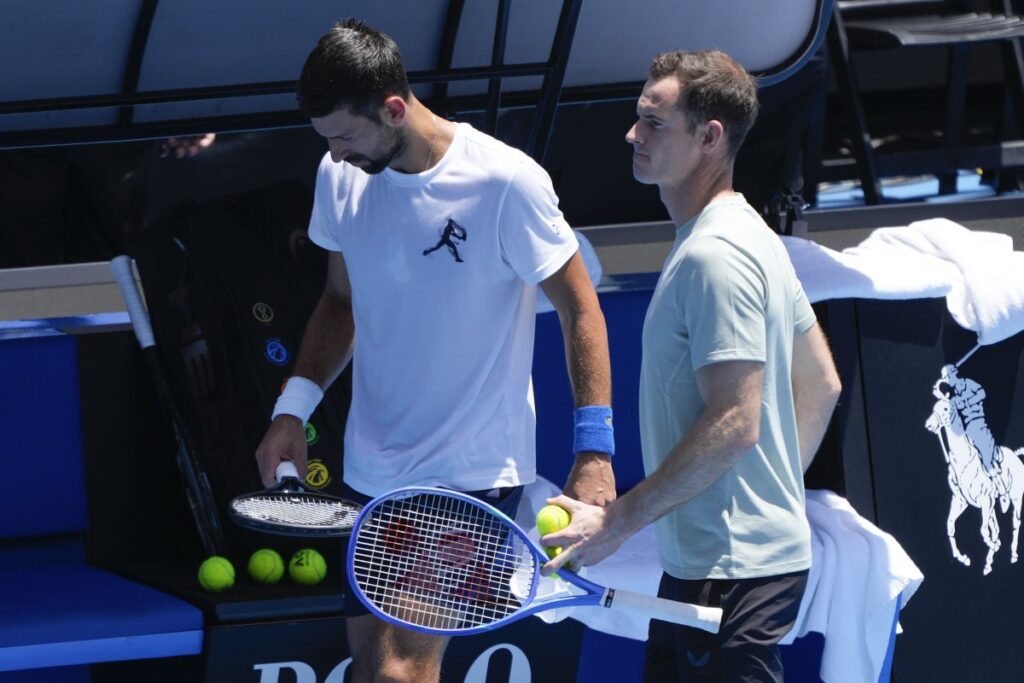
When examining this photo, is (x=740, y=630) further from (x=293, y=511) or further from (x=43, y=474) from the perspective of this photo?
(x=43, y=474)

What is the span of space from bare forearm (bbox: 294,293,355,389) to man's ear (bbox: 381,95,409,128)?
18.6 inches

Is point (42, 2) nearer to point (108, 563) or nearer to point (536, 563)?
point (108, 563)

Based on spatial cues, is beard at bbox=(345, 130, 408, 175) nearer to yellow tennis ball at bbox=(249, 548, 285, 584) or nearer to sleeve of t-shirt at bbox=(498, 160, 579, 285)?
sleeve of t-shirt at bbox=(498, 160, 579, 285)

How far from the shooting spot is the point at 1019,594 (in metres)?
3.76

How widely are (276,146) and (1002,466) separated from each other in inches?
94.7

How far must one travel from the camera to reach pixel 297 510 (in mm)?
2770

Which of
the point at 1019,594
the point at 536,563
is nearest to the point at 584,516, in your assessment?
the point at 536,563

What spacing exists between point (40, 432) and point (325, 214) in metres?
1.09

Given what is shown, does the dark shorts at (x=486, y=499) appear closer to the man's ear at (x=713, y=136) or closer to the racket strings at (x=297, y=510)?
the racket strings at (x=297, y=510)

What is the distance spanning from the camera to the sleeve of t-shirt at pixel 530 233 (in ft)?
9.24

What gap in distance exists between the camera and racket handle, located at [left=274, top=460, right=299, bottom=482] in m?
2.86

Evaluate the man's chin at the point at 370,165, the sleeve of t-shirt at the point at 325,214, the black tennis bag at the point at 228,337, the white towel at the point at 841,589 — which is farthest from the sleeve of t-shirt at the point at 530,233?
the black tennis bag at the point at 228,337

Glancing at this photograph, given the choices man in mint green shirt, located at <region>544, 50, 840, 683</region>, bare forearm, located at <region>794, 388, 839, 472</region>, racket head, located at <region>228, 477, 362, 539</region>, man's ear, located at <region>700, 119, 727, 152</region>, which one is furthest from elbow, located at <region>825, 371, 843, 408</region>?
racket head, located at <region>228, 477, 362, 539</region>

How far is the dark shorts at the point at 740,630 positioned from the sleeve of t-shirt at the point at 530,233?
1.94 ft
